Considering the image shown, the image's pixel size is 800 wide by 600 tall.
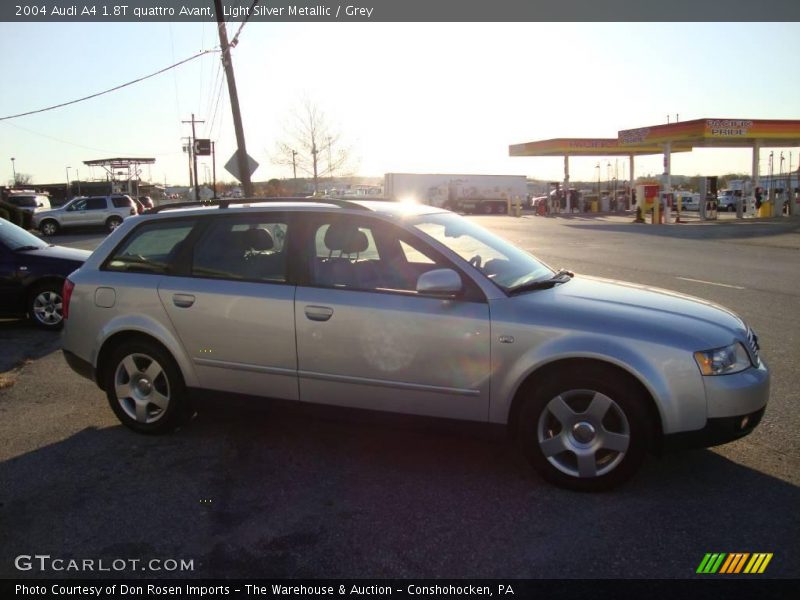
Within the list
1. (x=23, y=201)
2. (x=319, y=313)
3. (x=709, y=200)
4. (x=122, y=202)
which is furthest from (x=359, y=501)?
(x=23, y=201)

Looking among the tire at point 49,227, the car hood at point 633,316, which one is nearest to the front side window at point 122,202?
the tire at point 49,227

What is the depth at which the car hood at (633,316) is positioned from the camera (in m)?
3.55

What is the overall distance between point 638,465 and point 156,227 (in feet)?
12.1

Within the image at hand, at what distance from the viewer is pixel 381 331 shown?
12.8 feet

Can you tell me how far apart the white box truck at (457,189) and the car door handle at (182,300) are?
5377 centimetres

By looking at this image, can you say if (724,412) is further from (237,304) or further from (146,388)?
(146,388)

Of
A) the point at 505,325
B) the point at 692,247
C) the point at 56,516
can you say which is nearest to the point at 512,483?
the point at 505,325

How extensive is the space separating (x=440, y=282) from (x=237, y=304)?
1.41 m

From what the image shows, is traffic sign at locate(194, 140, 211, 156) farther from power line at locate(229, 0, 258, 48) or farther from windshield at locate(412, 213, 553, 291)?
windshield at locate(412, 213, 553, 291)

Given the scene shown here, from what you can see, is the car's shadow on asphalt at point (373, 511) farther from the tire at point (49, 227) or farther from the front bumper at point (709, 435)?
the tire at point (49, 227)

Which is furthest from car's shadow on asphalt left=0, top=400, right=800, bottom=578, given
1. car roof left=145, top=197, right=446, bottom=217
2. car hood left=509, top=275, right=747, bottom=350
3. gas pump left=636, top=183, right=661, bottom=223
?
gas pump left=636, top=183, right=661, bottom=223

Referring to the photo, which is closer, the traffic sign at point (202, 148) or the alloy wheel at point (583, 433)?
the alloy wheel at point (583, 433)

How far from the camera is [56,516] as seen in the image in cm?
352

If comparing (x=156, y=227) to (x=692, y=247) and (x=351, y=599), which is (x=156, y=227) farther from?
(x=692, y=247)
